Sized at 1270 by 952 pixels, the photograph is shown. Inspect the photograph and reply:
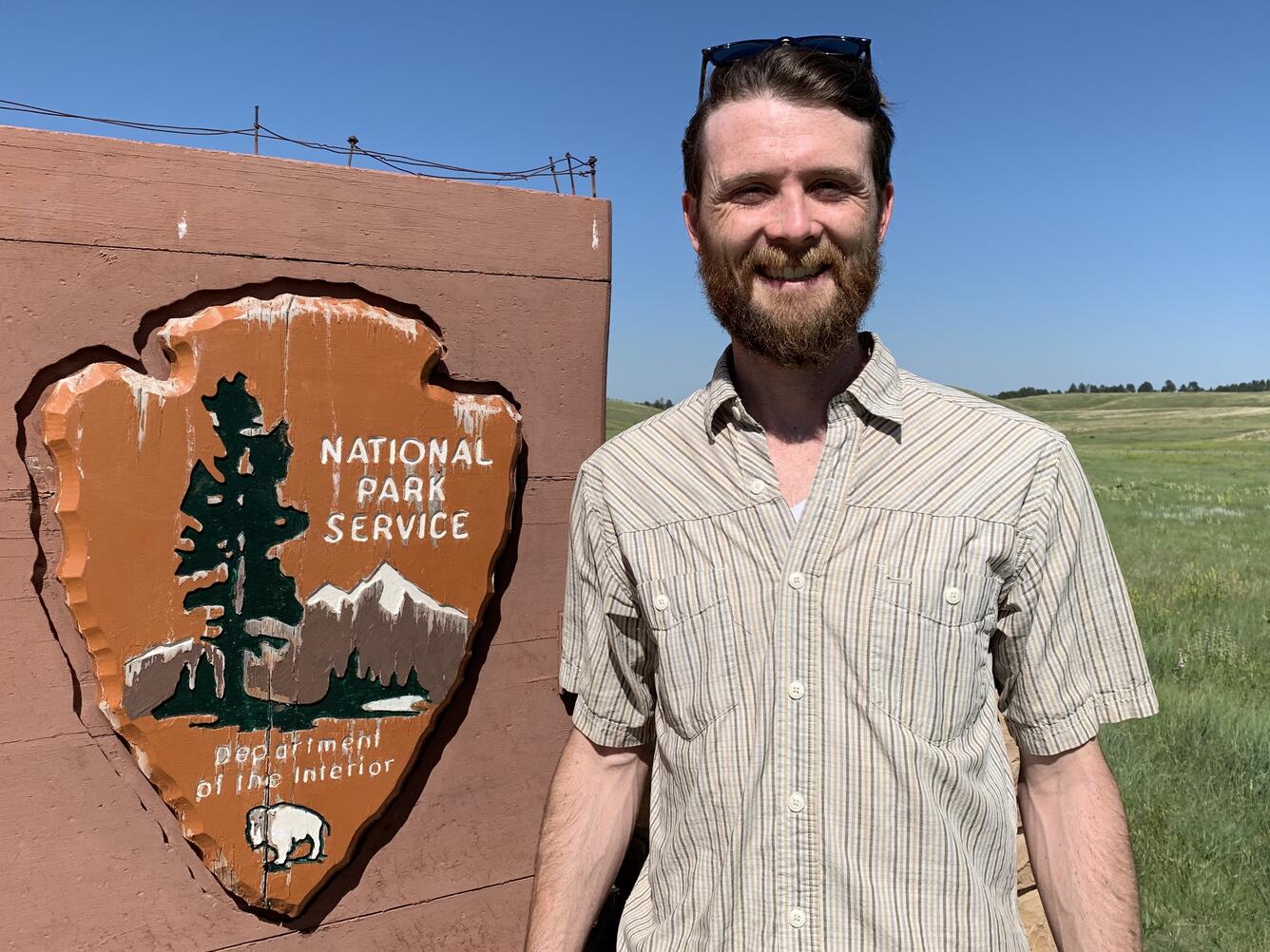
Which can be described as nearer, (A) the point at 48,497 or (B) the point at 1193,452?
(A) the point at 48,497

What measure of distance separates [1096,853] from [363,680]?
5.62 feet

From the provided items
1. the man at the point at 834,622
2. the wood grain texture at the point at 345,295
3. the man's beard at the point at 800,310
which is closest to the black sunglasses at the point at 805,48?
the man at the point at 834,622

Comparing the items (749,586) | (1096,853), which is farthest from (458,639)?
(1096,853)

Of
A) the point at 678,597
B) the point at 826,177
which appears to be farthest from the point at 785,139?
the point at 678,597

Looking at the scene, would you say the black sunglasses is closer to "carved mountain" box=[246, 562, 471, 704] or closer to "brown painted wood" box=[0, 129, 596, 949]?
"brown painted wood" box=[0, 129, 596, 949]

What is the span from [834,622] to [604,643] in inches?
18.8

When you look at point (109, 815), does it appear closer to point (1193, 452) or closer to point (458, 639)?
point (458, 639)

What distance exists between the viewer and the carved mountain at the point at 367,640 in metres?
2.30

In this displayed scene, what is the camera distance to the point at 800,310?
1609 millimetres

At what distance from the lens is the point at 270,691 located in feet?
7.52

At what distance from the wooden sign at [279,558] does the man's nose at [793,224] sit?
1.16 metres

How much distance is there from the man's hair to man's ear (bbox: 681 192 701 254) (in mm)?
87

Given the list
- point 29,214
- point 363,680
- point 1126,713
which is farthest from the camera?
point 363,680

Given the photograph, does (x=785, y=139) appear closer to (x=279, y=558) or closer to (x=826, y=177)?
(x=826, y=177)
